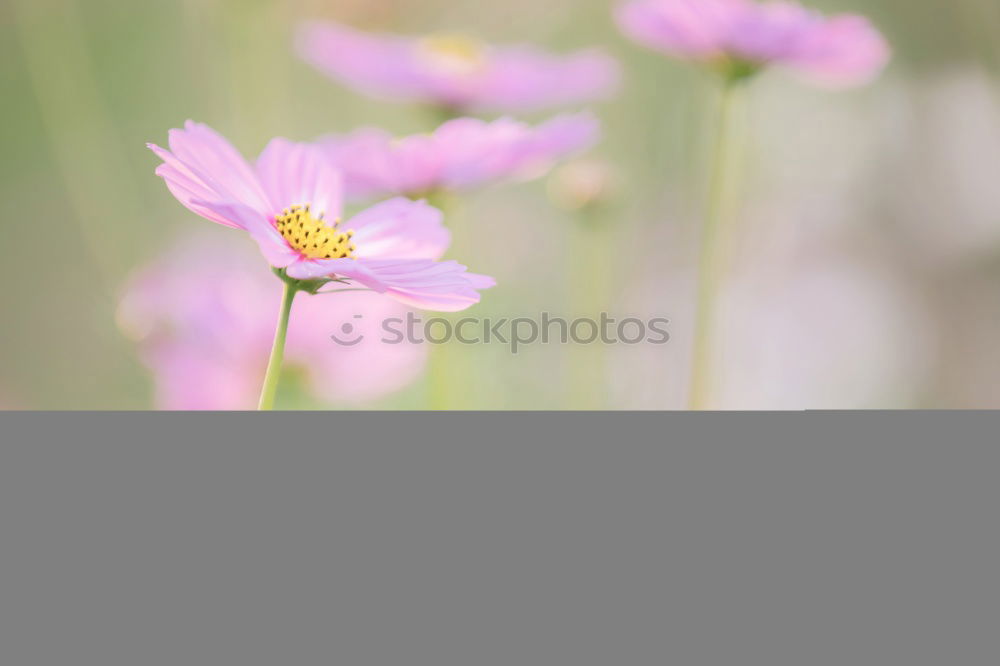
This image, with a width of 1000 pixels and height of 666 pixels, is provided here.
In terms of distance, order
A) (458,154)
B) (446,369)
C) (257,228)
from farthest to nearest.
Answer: (446,369)
(458,154)
(257,228)

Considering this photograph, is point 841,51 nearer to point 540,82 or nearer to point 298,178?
point 540,82

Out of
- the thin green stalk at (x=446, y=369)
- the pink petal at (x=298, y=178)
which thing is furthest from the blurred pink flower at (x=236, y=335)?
the pink petal at (x=298, y=178)

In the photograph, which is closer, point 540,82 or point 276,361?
point 276,361

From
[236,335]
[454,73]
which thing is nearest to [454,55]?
[454,73]

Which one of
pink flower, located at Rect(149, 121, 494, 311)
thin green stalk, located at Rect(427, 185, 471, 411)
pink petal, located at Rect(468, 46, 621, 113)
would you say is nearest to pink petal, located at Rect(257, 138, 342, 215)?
pink flower, located at Rect(149, 121, 494, 311)

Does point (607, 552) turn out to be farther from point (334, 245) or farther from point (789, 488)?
point (334, 245)

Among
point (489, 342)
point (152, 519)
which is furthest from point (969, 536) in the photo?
point (152, 519)
